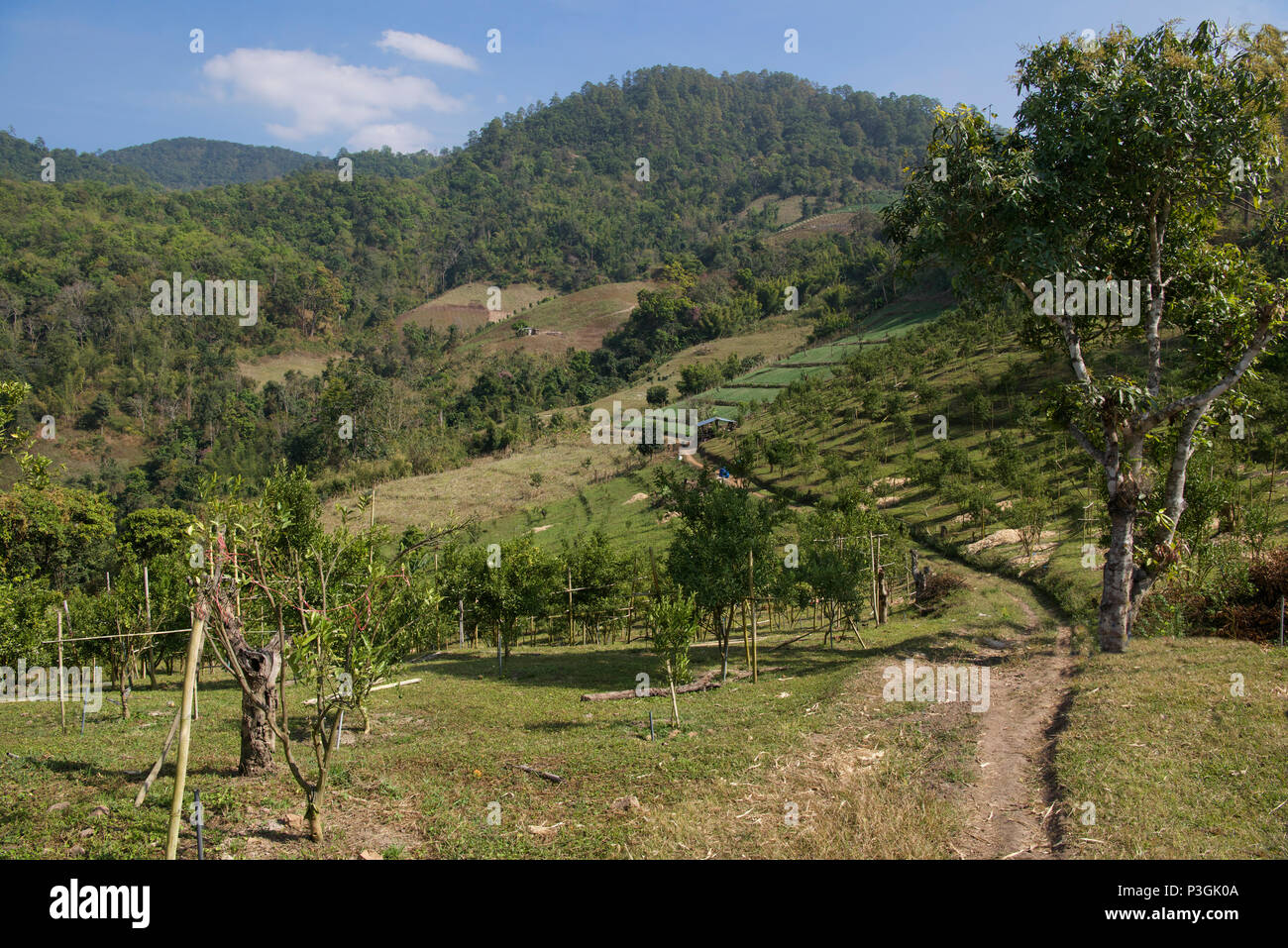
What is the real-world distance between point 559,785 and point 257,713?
476cm

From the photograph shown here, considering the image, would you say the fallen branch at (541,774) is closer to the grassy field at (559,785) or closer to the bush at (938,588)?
the grassy field at (559,785)

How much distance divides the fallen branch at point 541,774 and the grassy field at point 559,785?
7.6 inches

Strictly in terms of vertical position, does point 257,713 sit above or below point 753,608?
below

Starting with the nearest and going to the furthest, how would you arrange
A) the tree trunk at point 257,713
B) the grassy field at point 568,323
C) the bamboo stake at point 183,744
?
the bamboo stake at point 183,744 < the tree trunk at point 257,713 < the grassy field at point 568,323

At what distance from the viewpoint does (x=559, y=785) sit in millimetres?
11812

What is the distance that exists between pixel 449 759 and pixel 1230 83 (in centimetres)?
2049

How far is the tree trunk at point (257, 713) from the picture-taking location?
11387mm

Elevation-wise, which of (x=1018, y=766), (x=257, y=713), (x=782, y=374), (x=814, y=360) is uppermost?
(x=814, y=360)

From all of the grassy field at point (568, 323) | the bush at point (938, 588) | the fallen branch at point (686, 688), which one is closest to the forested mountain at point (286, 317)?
the grassy field at point (568, 323)

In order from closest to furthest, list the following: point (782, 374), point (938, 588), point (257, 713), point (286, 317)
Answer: point (257, 713)
point (938, 588)
point (782, 374)
point (286, 317)

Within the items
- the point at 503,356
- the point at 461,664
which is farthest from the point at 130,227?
the point at 461,664

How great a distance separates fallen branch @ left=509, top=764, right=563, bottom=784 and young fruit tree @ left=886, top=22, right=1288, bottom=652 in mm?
12600

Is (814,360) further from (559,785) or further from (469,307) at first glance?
(469,307)

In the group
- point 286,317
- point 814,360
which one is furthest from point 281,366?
point 814,360
